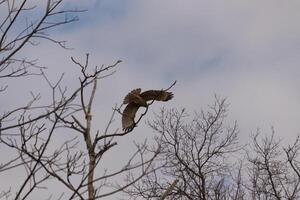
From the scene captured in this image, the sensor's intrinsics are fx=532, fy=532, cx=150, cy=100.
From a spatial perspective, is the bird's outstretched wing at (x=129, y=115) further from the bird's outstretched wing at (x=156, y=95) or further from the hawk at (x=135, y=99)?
the bird's outstretched wing at (x=156, y=95)

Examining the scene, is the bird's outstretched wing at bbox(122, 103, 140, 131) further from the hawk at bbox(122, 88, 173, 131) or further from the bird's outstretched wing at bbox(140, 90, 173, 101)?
the bird's outstretched wing at bbox(140, 90, 173, 101)

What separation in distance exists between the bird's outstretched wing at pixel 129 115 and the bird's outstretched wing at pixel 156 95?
0.38 ft

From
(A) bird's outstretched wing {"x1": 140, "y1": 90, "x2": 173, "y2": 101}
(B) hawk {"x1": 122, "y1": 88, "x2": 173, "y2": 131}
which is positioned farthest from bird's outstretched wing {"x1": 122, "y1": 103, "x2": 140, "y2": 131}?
(A) bird's outstretched wing {"x1": 140, "y1": 90, "x2": 173, "y2": 101}

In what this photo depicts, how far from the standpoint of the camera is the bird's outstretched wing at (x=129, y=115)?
3506 millimetres

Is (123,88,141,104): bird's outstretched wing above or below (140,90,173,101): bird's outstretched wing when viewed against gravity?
above

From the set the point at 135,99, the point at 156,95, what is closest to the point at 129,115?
the point at 135,99

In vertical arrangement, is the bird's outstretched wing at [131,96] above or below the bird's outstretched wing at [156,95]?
above

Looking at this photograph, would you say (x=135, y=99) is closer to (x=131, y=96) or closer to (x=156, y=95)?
(x=131, y=96)

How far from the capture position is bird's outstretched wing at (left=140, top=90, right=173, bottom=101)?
136 inches

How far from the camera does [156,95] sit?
349 cm

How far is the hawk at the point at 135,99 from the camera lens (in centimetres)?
348

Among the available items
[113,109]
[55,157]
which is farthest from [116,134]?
[55,157]

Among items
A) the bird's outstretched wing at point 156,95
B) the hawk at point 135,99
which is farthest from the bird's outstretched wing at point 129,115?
the bird's outstretched wing at point 156,95

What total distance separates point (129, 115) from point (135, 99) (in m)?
0.12
